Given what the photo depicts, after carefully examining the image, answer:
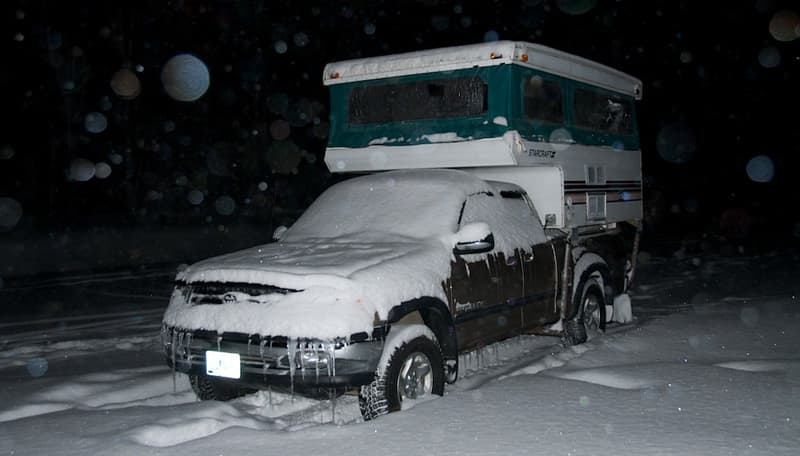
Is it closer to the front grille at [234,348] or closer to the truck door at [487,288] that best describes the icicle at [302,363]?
the front grille at [234,348]

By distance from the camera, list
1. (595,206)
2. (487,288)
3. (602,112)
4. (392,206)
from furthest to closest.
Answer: (602,112)
(595,206)
(392,206)
(487,288)

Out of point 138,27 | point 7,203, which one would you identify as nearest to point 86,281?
point 7,203

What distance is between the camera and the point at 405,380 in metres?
5.31

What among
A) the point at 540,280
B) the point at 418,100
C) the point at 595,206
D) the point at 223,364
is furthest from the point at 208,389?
the point at 595,206

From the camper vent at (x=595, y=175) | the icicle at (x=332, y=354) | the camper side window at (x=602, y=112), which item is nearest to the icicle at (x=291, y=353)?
the icicle at (x=332, y=354)

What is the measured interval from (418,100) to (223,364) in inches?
174

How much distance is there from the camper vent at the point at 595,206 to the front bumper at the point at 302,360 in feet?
15.7

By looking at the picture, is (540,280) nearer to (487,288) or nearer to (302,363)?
(487,288)

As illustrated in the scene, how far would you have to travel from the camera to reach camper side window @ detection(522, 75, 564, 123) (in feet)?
26.7

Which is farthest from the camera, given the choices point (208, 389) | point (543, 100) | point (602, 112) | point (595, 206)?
point (602, 112)

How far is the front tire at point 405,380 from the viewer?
502 centimetres

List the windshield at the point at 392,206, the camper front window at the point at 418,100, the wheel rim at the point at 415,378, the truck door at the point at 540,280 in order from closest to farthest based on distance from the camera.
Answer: the wheel rim at the point at 415,378
the windshield at the point at 392,206
the truck door at the point at 540,280
the camper front window at the point at 418,100

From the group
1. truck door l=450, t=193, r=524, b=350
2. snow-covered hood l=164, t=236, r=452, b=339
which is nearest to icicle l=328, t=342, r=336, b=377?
snow-covered hood l=164, t=236, r=452, b=339

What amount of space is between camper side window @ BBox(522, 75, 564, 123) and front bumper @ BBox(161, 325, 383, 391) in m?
4.12
